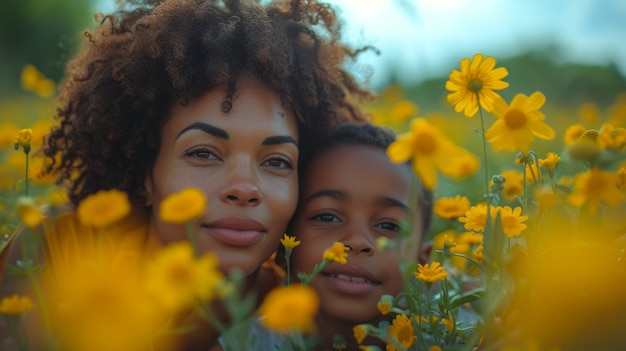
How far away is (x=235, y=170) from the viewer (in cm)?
167

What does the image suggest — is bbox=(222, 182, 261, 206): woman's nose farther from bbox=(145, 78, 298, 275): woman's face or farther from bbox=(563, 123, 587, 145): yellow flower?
bbox=(563, 123, 587, 145): yellow flower

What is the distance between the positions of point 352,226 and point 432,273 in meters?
0.49

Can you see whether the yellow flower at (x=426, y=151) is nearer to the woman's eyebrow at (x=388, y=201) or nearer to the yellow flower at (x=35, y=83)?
the woman's eyebrow at (x=388, y=201)

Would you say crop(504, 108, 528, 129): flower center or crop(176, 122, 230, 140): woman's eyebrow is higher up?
crop(176, 122, 230, 140): woman's eyebrow

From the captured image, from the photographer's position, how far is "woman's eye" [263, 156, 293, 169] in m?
1.81

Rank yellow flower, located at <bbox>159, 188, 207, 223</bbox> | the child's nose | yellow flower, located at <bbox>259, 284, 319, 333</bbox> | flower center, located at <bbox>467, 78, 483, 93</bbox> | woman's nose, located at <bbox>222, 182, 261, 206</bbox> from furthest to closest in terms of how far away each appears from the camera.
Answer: the child's nose, woman's nose, located at <bbox>222, 182, 261, 206</bbox>, flower center, located at <bbox>467, 78, 483, 93</bbox>, yellow flower, located at <bbox>159, 188, 207, 223</bbox>, yellow flower, located at <bbox>259, 284, 319, 333</bbox>

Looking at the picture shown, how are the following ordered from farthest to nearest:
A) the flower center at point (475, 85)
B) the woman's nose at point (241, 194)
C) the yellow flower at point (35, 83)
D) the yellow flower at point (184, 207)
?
the yellow flower at point (35, 83) < the woman's nose at point (241, 194) < the flower center at point (475, 85) < the yellow flower at point (184, 207)

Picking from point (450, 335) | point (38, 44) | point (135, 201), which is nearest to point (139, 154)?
point (135, 201)

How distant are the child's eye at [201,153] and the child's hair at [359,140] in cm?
39

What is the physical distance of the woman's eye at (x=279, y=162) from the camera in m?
1.81

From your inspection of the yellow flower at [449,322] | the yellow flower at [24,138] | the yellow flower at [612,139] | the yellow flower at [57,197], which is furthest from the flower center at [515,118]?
the yellow flower at [57,197]

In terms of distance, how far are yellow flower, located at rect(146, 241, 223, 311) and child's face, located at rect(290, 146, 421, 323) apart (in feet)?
3.07

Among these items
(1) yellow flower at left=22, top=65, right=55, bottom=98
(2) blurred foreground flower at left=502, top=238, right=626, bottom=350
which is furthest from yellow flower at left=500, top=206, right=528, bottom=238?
(1) yellow flower at left=22, top=65, right=55, bottom=98

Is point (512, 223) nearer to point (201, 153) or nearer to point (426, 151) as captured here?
point (426, 151)
